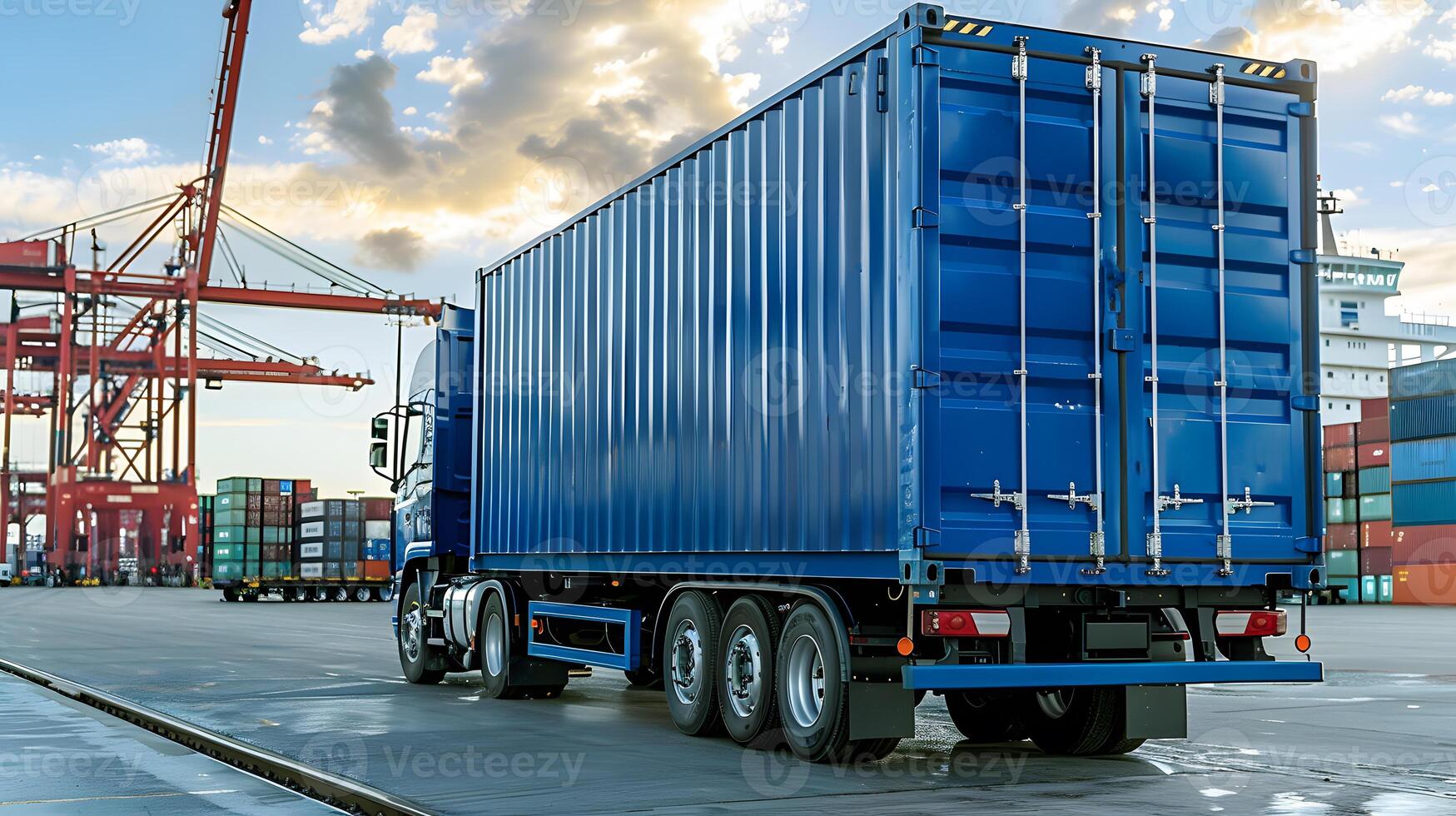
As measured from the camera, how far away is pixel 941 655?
8297mm

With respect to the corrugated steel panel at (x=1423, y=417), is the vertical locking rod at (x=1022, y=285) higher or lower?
lower

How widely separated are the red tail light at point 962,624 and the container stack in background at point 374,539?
53.0 metres

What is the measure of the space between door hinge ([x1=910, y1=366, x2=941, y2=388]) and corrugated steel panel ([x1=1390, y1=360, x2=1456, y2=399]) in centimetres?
6057

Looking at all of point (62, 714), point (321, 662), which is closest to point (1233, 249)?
point (62, 714)

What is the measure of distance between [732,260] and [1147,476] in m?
3.12

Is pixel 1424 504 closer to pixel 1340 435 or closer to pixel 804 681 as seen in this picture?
pixel 1340 435

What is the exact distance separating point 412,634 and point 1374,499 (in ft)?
204

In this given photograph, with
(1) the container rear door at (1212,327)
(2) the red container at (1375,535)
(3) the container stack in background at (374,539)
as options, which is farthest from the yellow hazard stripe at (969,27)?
(2) the red container at (1375,535)

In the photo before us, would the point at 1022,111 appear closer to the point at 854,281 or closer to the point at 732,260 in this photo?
the point at 854,281

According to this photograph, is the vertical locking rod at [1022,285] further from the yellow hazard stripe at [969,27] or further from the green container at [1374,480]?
the green container at [1374,480]

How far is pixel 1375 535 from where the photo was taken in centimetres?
6894

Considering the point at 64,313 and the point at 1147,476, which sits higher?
the point at 64,313

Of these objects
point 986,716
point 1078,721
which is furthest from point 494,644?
point 1078,721

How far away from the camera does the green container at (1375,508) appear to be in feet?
223
